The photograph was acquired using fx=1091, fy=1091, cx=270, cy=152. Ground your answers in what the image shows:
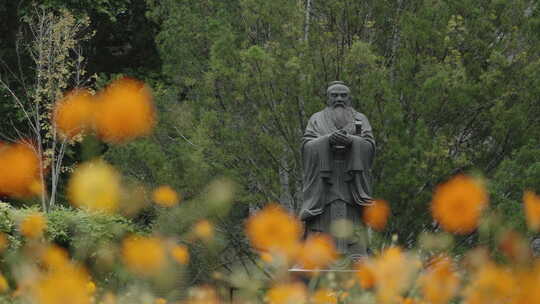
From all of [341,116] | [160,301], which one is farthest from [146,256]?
[341,116]

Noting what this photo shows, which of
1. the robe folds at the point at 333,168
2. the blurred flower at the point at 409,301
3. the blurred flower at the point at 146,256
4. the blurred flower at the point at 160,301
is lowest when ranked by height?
the blurred flower at the point at 146,256

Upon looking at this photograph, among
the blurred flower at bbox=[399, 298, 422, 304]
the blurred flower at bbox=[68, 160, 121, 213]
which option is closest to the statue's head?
the blurred flower at bbox=[399, 298, 422, 304]

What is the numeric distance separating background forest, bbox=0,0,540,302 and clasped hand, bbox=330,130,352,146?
3.94 metres

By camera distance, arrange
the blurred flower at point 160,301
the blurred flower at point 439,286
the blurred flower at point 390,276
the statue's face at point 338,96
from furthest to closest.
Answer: the statue's face at point 338,96
the blurred flower at point 160,301
the blurred flower at point 439,286
the blurred flower at point 390,276

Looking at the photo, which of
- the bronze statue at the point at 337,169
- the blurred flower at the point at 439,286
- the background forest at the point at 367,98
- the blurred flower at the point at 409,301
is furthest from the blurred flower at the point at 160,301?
the background forest at the point at 367,98

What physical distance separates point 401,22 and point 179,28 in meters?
3.95

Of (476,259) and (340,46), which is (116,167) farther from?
(476,259)

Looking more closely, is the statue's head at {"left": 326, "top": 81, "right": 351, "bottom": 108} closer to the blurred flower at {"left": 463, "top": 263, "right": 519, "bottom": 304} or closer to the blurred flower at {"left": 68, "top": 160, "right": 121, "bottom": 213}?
the blurred flower at {"left": 68, "top": 160, "right": 121, "bottom": 213}

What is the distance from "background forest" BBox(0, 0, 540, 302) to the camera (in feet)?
51.0

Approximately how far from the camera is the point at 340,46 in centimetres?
1644

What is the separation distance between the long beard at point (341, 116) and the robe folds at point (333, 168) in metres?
0.04

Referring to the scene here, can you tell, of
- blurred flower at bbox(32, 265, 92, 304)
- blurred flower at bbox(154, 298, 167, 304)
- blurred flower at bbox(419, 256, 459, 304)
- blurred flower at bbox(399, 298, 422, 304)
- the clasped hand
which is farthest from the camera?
the clasped hand

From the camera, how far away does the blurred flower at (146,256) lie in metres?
4.04

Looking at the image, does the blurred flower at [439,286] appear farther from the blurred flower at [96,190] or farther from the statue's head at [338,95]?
the statue's head at [338,95]
